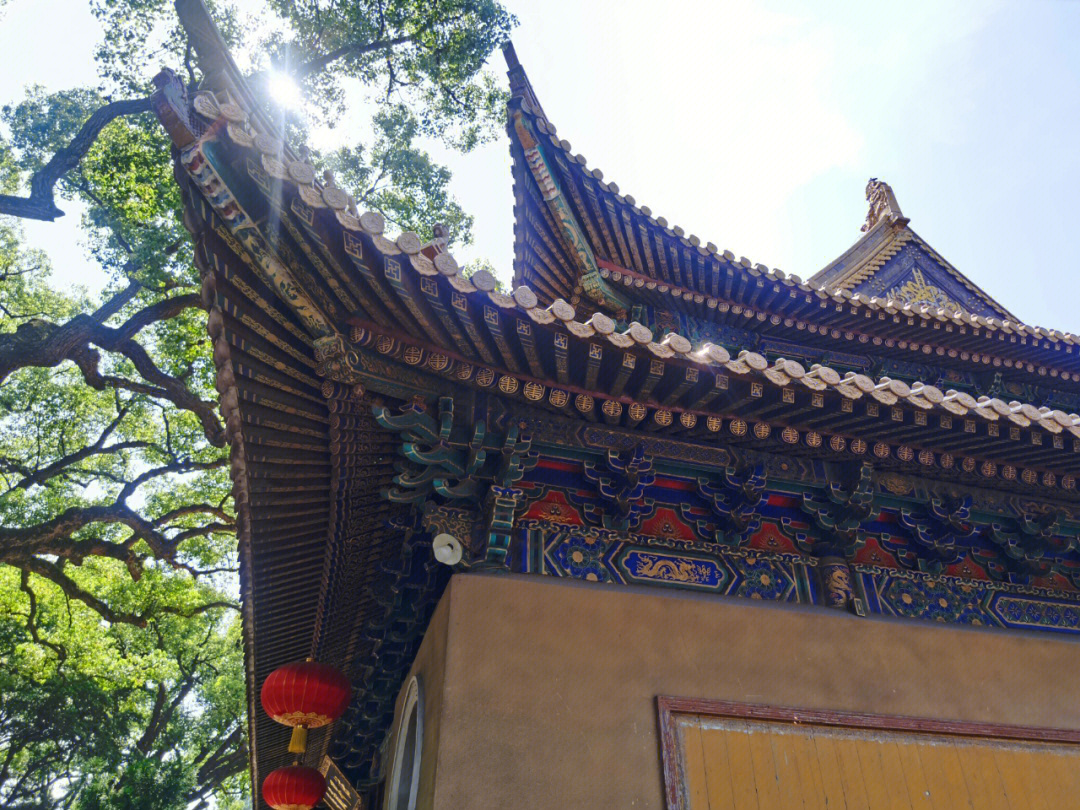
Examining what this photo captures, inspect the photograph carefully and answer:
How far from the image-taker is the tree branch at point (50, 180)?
28.9ft

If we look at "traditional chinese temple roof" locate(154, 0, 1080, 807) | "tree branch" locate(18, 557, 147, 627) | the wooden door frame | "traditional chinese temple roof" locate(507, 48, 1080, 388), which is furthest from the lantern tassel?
"tree branch" locate(18, 557, 147, 627)

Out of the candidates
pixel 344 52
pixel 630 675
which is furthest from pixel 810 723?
pixel 344 52

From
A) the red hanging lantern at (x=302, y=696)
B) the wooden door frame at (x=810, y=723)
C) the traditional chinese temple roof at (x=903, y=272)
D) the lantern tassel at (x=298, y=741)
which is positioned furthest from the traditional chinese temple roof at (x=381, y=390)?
the traditional chinese temple roof at (x=903, y=272)

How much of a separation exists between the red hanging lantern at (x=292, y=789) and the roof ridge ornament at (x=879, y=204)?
28.3 feet

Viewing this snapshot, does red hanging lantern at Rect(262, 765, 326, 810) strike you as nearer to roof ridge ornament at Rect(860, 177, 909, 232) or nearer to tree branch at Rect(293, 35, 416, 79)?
roof ridge ornament at Rect(860, 177, 909, 232)

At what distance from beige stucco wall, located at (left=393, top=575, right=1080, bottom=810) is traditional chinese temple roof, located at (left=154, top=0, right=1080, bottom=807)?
0.74 m

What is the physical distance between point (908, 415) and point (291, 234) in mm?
3017

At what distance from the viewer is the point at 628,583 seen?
371 cm

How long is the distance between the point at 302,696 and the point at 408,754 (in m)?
1.01

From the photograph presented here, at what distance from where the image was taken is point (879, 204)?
9.58 metres

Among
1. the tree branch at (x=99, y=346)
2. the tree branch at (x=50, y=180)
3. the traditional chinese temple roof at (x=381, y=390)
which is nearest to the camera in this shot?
the traditional chinese temple roof at (x=381, y=390)

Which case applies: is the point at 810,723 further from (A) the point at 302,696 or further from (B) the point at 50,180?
(B) the point at 50,180

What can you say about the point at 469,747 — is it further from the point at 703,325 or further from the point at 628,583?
the point at 703,325

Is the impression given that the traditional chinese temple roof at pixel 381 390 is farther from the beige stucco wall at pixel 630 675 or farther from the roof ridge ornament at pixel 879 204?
the roof ridge ornament at pixel 879 204
